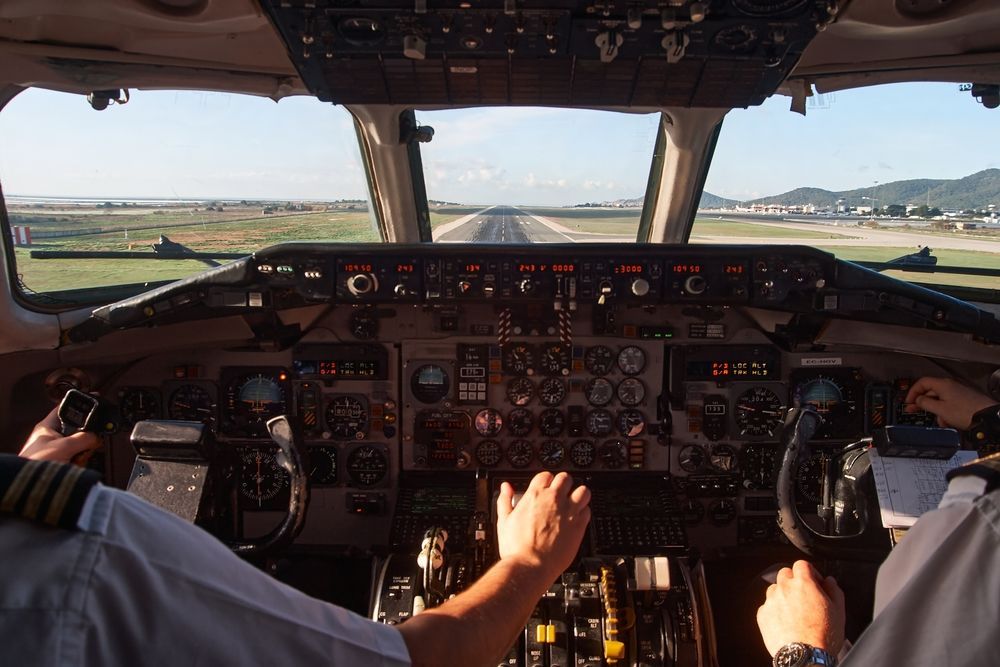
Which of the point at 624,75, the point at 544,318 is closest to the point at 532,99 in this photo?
the point at 624,75

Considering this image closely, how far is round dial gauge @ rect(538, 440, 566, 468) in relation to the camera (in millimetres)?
3695

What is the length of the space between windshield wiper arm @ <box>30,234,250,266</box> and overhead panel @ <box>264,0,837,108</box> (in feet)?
4.61

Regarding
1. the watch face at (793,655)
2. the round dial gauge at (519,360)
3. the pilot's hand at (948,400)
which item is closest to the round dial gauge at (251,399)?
the round dial gauge at (519,360)

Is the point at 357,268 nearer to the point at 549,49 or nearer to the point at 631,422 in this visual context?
the point at 549,49

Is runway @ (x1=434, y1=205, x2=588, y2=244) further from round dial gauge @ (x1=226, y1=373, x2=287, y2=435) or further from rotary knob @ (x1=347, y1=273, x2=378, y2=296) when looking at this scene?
round dial gauge @ (x1=226, y1=373, x2=287, y2=435)

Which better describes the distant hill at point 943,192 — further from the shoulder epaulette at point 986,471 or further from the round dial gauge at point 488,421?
the shoulder epaulette at point 986,471

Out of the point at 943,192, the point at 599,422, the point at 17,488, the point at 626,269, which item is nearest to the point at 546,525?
the point at 17,488

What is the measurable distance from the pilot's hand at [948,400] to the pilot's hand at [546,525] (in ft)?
7.70

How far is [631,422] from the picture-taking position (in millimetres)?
3656

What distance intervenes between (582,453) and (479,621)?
8.61 ft

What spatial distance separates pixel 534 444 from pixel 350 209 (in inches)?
71.8

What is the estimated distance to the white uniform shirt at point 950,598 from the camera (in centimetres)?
72

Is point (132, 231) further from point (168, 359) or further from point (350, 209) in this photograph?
point (350, 209)

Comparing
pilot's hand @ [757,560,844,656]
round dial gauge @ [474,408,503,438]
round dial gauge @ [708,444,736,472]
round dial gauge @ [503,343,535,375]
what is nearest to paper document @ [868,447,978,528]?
pilot's hand @ [757,560,844,656]
